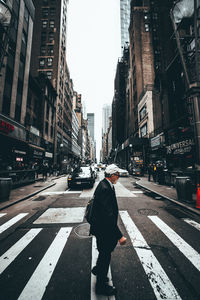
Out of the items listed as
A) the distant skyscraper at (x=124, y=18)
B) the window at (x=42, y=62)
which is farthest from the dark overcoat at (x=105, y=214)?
the distant skyscraper at (x=124, y=18)

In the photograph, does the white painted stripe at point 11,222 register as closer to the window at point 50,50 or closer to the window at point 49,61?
the window at point 49,61

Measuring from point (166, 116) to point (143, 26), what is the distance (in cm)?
4346

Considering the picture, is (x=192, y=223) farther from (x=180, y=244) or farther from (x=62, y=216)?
(x=62, y=216)

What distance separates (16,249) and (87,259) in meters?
1.79

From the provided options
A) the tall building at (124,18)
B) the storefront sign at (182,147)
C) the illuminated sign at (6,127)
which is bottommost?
the storefront sign at (182,147)

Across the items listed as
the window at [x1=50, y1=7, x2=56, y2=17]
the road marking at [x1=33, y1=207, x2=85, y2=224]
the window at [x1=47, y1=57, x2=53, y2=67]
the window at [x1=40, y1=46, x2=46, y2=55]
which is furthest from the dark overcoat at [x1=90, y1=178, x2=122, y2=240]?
the window at [x1=50, y1=7, x2=56, y2=17]

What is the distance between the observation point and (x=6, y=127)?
→ 1574cm

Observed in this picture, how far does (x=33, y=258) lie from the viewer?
3.03 meters

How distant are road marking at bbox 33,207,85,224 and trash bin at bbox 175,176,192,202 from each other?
5441 mm

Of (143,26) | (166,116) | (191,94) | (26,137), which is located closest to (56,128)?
(26,137)

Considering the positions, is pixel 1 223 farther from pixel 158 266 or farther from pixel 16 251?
pixel 158 266

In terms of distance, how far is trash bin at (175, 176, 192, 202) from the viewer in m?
7.44

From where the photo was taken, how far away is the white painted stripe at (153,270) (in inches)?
84.3

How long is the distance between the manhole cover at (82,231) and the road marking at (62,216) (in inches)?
18.2
